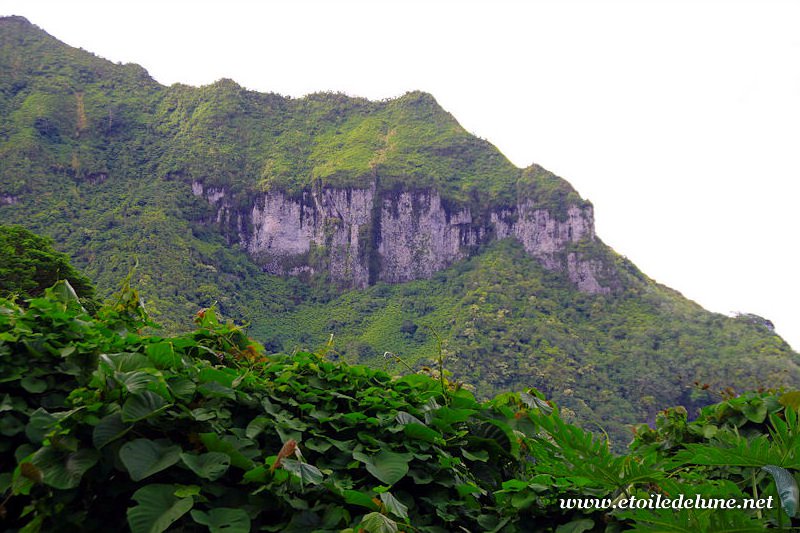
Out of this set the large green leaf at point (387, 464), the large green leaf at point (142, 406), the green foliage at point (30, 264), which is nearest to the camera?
the large green leaf at point (142, 406)

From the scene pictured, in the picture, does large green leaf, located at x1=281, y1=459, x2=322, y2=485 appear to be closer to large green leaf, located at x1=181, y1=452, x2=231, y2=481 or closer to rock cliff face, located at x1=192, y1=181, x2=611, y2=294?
large green leaf, located at x1=181, y1=452, x2=231, y2=481

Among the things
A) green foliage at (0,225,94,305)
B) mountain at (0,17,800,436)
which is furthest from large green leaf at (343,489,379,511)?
mountain at (0,17,800,436)

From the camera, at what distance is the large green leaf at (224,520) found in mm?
1332

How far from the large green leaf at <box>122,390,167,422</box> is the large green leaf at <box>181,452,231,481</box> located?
0.14 m

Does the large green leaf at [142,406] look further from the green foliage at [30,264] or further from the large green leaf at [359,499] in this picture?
the green foliage at [30,264]

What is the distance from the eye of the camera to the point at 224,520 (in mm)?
1362

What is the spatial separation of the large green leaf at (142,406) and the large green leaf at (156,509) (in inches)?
6.8

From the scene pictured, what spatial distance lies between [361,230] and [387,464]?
79515 mm

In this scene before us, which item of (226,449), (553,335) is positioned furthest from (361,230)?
(226,449)

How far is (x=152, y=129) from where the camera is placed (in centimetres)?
8769

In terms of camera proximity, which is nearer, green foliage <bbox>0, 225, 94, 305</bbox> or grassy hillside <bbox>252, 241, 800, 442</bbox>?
green foliage <bbox>0, 225, 94, 305</bbox>

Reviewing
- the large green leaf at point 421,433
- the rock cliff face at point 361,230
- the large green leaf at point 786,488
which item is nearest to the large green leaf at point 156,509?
the large green leaf at point 421,433

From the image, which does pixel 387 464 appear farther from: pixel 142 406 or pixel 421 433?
pixel 142 406

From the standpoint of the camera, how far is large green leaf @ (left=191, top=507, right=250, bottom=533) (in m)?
1.33
